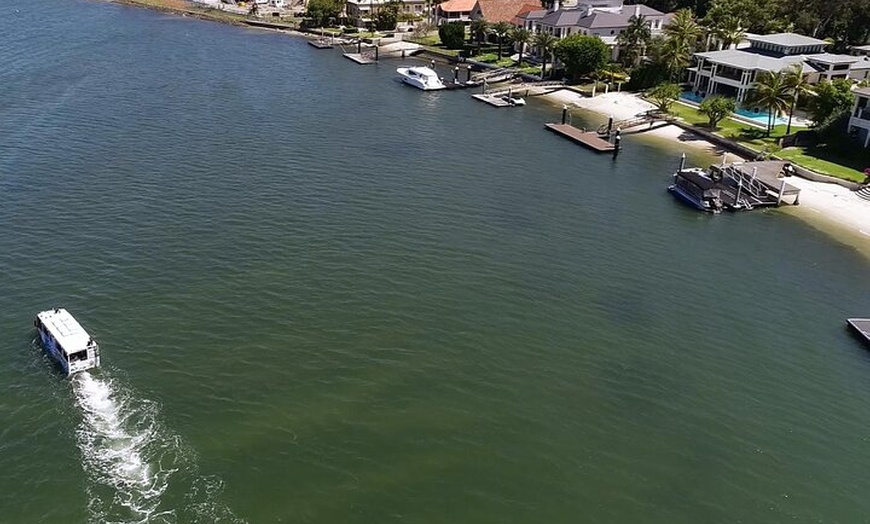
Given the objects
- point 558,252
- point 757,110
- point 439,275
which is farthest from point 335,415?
point 757,110

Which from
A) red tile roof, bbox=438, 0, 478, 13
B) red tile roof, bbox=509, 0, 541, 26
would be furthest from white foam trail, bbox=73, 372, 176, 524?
red tile roof, bbox=438, 0, 478, 13

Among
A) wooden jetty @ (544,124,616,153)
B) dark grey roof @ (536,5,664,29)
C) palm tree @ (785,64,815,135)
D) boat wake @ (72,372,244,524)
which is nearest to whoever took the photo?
boat wake @ (72,372,244,524)

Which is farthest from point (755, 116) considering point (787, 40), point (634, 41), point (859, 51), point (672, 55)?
point (859, 51)

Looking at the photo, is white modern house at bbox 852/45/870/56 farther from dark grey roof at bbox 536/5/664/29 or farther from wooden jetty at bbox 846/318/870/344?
wooden jetty at bbox 846/318/870/344

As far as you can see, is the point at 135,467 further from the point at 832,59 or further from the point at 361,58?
the point at 361,58

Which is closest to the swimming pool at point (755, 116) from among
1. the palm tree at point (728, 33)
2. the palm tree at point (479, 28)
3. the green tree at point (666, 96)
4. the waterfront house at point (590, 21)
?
the green tree at point (666, 96)

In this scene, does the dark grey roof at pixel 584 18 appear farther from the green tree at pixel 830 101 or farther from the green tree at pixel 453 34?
the green tree at pixel 830 101
